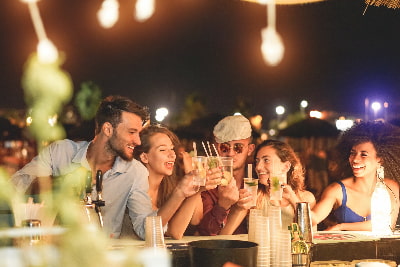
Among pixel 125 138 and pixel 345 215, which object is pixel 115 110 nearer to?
pixel 125 138

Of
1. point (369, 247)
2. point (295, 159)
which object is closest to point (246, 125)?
point (295, 159)

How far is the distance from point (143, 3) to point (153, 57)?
18.3 m

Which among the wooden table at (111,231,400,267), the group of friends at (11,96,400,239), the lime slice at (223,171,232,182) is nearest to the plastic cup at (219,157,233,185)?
the lime slice at (223,171,232,182)

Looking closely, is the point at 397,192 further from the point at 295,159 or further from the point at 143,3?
the point at 143,3

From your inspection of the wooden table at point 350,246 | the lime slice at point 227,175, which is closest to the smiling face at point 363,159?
the wooden table at point 350,246

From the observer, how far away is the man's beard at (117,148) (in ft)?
13.3

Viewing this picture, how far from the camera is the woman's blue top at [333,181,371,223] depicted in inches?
163

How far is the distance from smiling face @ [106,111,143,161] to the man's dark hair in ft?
0.13

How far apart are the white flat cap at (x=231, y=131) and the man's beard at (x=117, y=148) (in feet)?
2.36

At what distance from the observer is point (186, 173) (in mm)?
3666

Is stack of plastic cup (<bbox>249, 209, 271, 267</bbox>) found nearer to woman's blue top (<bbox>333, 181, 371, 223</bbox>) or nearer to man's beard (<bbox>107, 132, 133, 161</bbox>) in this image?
man's beard (<bbox>107, 132, 133, 161</bbox>)

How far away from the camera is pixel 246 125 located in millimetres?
4395

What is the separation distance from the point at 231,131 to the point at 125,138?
2.67ft

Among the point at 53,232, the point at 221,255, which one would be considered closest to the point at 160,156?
the point at 221,255
